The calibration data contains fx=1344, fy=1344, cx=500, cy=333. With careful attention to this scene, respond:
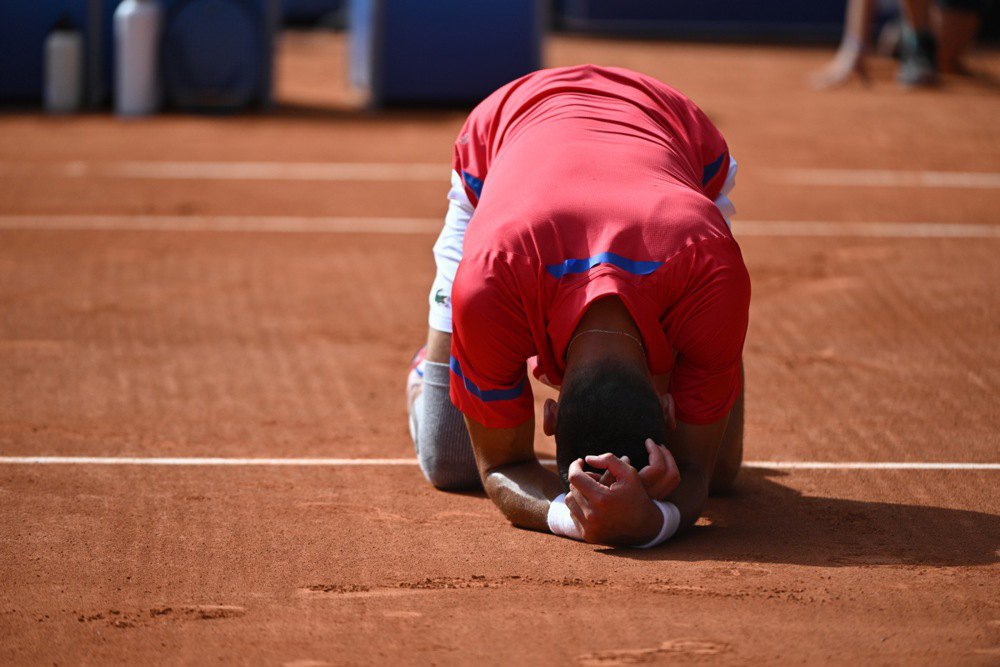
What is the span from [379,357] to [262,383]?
559 mm

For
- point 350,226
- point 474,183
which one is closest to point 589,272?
point 474,183

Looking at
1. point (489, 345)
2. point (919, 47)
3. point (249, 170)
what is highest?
point (489, 345)

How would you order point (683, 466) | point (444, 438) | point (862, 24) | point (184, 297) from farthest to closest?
point (862, 24)
point (184, 297)
point (444, 438)
point (683, 466)

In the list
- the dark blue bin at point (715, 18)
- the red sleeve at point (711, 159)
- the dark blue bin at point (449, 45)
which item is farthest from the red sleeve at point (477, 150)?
the dark blue bin at point (715, 18)

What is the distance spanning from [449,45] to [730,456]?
759 centimetres

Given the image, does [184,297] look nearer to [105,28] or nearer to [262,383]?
[262,383]

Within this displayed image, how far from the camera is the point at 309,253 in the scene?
7.16 meters

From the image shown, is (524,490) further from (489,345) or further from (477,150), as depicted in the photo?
(477,150)

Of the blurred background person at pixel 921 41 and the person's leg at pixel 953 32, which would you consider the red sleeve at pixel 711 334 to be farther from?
the person's leg at pixel 953 32

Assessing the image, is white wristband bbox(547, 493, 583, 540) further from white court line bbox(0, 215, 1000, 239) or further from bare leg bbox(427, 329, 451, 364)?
white court line bbox(0, 215, 1000, 239)

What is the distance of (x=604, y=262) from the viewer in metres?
3.23

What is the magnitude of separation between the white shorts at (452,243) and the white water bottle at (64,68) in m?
7.59

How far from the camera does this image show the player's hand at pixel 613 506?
3.14 metres

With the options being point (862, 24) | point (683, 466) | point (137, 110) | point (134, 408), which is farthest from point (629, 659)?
point (862, 24)
